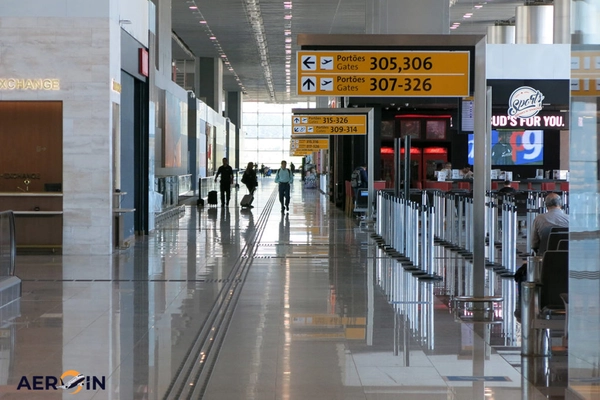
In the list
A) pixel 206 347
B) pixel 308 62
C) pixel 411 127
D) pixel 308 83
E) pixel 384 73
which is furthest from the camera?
pixel 411 127

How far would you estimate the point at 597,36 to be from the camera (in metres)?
4.98

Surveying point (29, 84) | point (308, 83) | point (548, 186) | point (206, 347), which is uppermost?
point (29, 84)

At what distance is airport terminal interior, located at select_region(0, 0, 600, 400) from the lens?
640cm

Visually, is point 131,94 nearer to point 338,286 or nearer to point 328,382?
point 338,286

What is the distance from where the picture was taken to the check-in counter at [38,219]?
50.1 ft

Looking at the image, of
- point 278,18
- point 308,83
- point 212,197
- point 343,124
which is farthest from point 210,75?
point 308,83

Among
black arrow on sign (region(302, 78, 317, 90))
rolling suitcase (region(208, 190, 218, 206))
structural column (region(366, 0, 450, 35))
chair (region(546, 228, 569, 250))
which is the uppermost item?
structural column (region(366, 0, 450, 35))

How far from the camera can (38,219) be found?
15.3 metres

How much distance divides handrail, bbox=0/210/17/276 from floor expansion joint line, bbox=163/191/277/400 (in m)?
2.38

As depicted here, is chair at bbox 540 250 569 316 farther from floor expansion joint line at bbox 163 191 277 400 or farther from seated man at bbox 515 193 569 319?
seated man at bbox 515 193 569 319

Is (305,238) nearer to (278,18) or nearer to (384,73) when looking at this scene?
(384,73)

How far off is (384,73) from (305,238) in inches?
287

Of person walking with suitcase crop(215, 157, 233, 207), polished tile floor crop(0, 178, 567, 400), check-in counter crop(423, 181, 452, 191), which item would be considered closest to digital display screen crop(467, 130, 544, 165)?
check-in counter crop(423, 181, 452, 191)

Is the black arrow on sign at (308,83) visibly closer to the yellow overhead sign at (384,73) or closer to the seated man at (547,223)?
the yellow overhead sign at (384,73)
